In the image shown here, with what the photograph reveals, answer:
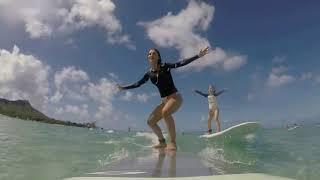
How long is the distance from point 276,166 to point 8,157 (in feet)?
17.4

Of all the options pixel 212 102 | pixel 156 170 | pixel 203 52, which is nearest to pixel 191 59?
pixel 203 52

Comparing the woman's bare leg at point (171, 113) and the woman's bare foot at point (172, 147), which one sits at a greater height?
the woman's bare leg at point (171, 113)

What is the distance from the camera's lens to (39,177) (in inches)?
228

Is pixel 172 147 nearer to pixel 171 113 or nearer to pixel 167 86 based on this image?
pixel 171 113

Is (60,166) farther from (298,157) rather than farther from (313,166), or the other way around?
(298,157)

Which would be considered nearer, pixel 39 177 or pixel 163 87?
pixel 39 177

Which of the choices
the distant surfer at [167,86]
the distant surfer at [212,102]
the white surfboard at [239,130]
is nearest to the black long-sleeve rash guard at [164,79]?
the distant surfer at [167,86]

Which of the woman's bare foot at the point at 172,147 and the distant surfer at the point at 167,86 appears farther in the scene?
the distant surfer at the point at 167,86

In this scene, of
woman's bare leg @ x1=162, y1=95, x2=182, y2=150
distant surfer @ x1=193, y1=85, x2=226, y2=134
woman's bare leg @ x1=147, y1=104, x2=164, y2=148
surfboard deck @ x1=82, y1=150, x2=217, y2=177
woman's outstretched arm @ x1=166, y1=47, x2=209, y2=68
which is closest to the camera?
surfboard deck @ x1=82, y1=150, x2=217, y2=177

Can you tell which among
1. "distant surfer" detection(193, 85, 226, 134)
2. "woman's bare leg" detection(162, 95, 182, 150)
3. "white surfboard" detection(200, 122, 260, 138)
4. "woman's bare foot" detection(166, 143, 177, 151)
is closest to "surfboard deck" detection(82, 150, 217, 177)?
"woman's bare foot" detection(166, 143, 177, 151)

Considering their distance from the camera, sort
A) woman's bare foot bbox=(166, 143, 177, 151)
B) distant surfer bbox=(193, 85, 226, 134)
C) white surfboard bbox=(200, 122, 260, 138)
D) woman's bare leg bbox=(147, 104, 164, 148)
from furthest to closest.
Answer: distant surfer bbox=(193, 85, 226, 134) → white surfboard bbox=(200, 122, 260, 138) → woman's bare leg bbox=(147, 104, 164, 148) → woman's bare foot bbox=(166, 143, 177, 151)

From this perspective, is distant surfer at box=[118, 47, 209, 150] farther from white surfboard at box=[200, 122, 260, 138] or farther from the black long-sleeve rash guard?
white surfboard at box=[200, 122, 260, 138]

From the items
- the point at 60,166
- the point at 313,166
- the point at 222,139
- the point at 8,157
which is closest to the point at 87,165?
the point at 60,166

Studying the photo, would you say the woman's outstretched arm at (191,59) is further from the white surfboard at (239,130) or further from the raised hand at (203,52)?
the white surfboard at (239,130)
